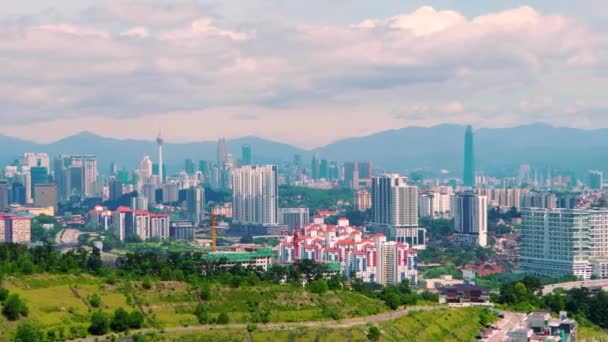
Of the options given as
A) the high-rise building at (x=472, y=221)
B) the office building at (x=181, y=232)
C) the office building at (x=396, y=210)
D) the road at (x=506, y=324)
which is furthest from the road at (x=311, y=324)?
the office building at (x=181, y=232)

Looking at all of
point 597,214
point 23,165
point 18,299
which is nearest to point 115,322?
point 18,299

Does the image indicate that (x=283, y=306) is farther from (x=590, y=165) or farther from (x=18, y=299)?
(x=590, y=165)

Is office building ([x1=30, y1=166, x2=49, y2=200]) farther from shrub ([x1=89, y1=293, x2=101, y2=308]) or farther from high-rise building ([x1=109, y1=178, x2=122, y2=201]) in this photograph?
shrub ([x1=89, y1=293, x2=101, y2=308])

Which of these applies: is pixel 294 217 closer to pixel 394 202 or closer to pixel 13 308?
pixel 394 202

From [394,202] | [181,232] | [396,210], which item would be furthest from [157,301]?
[181,232]

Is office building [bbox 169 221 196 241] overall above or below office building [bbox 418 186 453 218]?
below

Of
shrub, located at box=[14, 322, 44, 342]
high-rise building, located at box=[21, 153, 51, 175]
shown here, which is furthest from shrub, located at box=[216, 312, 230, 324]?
high-rise building, located at box=[21, 153, 51, 175]

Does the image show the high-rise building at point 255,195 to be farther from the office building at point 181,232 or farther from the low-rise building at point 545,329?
the low-rise building at point 545,329
